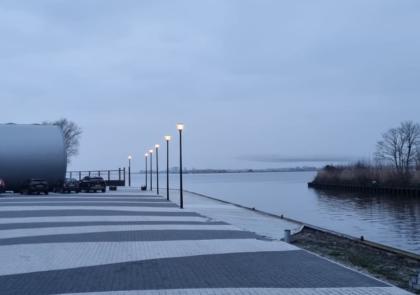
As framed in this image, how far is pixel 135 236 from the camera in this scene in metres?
15.7

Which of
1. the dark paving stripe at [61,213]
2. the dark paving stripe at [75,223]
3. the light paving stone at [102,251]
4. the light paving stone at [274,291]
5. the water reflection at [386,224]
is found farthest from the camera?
the water reflection at [386,224]

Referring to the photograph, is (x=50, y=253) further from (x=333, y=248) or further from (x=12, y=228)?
(x=333, y=248)

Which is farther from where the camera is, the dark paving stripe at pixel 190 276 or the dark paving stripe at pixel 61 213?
the dark paving stripe at pixel 61 213

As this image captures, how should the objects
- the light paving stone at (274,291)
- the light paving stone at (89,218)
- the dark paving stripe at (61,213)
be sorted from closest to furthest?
the light paving stone at (274,291), the light paving stone at (89,218), the dark paving stripe at (61,213)

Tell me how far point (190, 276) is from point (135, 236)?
5.96 m

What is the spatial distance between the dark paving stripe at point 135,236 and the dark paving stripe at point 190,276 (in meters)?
3.56

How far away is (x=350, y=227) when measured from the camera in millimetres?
31719

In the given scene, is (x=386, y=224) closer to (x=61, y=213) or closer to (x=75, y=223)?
(x=61, y=213)

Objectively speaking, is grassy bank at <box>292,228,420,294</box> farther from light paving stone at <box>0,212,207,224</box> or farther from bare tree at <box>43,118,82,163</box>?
bare tree at <box>43,118,82,163</box>

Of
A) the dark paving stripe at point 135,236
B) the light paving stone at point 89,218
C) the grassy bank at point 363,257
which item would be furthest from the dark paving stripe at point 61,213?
the grassy bank at point 363,257

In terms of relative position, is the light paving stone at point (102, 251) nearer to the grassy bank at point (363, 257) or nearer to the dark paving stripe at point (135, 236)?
the dark paving stripe at point (135, 236)

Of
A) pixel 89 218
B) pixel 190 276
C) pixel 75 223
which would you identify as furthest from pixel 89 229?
pixel 190 276

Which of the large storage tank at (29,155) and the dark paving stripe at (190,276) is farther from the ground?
the large storage tank at (29,155)

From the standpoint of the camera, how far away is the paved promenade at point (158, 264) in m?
9.09
